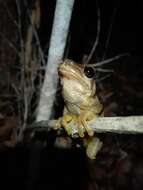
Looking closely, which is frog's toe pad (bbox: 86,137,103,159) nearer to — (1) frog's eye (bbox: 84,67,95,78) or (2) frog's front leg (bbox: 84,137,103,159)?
(2) frog's front leg (bbox: 84,137,103,159)

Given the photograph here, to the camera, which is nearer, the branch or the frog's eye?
the branch

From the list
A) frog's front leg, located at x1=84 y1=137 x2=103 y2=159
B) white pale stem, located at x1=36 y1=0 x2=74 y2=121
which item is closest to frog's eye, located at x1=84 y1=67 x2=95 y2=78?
white pale stem, located at x1=36 y1=0 x2=74 y2=121

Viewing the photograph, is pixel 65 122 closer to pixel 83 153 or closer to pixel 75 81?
pixel 75 81

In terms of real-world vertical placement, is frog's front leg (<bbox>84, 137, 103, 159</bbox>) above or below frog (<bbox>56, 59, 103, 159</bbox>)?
below

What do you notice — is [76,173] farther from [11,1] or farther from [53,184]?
[11,1]

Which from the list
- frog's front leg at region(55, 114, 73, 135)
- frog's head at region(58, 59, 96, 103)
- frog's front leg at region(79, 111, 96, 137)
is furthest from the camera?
frog's front leg at region(55, 114, 73, 135)

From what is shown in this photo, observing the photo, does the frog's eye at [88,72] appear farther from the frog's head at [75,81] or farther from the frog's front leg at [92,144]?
the frog's front leg at [92,144]

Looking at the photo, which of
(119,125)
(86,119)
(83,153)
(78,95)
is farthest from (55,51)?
(83,153)

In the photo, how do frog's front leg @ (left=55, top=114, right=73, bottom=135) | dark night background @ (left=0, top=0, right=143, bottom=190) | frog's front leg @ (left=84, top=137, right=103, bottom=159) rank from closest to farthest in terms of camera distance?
frog's front leg @ (left=55, top=114, right=73, bottom=135)
frog's front leg @ (left=84, top=137, right=103, bottom=159)
dark night background @ (left=0, top=0, right=143, bottom=190)
